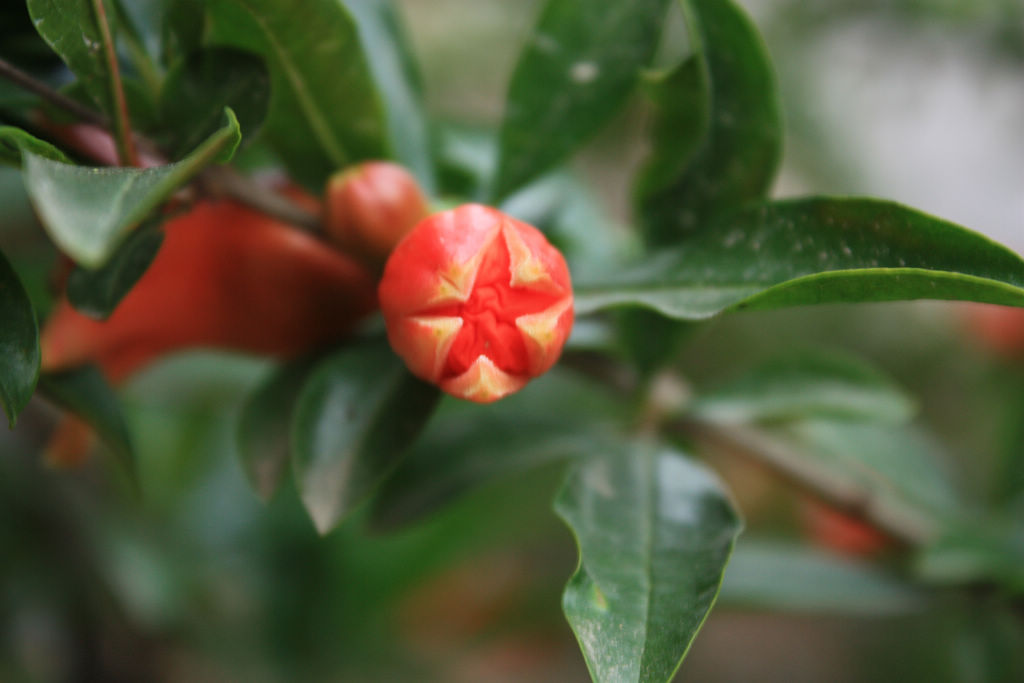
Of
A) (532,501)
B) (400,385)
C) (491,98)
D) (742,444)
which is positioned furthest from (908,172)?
(400,385)

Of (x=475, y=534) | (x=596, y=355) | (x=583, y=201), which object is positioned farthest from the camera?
(x=475, y=534)

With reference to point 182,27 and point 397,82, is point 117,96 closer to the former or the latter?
point 182,27

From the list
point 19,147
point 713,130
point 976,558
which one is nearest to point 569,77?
point 713,130

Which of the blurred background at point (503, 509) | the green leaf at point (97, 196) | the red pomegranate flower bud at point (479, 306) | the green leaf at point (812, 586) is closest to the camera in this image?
the green leaf at point (97, 196)

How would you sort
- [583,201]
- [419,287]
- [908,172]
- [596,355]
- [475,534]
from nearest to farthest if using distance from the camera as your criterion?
[419,287]
[596,355]
[583,201]
[475,534]
[908,172]

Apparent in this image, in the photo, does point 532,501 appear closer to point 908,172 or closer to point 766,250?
point 766,250

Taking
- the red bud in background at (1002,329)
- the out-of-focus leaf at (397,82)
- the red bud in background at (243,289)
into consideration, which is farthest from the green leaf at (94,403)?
the red bud in background at (1002,329)

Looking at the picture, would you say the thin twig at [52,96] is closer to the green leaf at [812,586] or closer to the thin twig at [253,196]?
the thin twig at [253,196]
